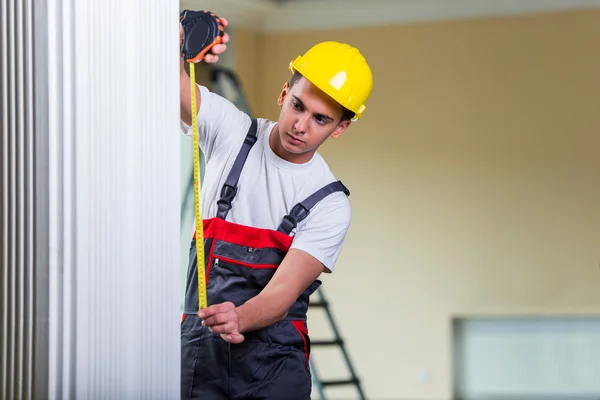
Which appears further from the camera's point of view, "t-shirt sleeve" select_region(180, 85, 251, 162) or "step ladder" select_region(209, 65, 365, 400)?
"step ladder" select_region(209, 65, 365, 400)

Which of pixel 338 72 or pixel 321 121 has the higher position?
pixel 338 72

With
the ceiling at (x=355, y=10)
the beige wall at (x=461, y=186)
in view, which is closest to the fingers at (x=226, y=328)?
the ceiling at (x=355, y=10)

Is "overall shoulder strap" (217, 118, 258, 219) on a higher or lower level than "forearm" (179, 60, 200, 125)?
lower

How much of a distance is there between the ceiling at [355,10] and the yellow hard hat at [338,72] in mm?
4126

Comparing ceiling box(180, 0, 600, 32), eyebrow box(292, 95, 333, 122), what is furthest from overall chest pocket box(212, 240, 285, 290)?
ceiling box(180, 0, 600, 32)

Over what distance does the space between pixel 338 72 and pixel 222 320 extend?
762 mm

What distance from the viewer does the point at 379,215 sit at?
263 inches

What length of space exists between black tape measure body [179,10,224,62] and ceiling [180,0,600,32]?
4550 mm

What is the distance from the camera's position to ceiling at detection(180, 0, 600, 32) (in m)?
6.36

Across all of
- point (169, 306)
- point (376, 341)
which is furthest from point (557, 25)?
point (169, 306)

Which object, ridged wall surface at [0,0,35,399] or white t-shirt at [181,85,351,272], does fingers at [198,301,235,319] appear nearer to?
white t-shirt at [181,85,351,272]

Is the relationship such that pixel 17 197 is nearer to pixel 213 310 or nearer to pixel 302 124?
pixel 213 310

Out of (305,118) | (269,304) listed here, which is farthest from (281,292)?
(305,118)

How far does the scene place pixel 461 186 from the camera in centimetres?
650
